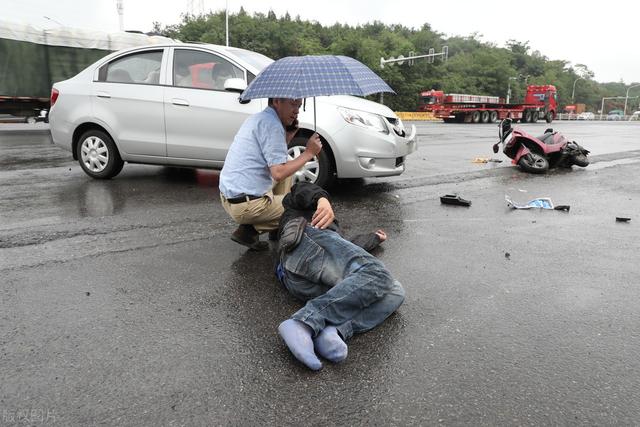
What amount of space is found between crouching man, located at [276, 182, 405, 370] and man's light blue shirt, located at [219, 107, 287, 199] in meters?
0.41

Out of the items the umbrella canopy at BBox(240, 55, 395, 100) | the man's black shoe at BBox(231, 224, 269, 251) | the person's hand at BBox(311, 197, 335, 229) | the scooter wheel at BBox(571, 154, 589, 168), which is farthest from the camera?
the scooter wheel at BBox(571, 154, 589, 168)

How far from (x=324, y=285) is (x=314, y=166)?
3381mm

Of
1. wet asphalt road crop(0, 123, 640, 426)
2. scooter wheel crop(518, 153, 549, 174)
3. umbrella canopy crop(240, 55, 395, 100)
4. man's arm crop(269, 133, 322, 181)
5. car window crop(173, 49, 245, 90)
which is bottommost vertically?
wet asphalt road crop(0, 123, 640, 426)

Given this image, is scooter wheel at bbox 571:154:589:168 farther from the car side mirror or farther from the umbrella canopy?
the umbrella canopy

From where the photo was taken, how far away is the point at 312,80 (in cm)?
353

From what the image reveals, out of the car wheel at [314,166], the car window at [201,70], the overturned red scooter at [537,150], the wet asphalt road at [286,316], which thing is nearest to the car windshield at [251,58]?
the car window at [201,70]

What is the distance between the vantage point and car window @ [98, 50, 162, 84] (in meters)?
6.89

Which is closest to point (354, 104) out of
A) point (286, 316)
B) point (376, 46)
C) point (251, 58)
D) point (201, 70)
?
point (251, 58)

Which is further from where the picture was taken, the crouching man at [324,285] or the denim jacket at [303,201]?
the denim jacket at [303,201]

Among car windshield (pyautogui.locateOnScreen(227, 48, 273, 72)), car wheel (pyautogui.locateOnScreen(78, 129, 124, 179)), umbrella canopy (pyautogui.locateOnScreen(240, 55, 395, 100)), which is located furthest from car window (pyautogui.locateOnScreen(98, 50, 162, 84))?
umbrella canopy (pyautogui.locateOnScreen(240, 55, 395, 100))

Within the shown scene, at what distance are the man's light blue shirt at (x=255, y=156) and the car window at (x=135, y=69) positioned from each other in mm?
3593

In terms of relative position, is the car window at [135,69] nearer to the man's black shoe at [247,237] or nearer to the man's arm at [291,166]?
the man's black shoe at [247,237]

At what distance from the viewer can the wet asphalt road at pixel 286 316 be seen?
2.17 m

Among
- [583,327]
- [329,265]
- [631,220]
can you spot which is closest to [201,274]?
[329,265]
